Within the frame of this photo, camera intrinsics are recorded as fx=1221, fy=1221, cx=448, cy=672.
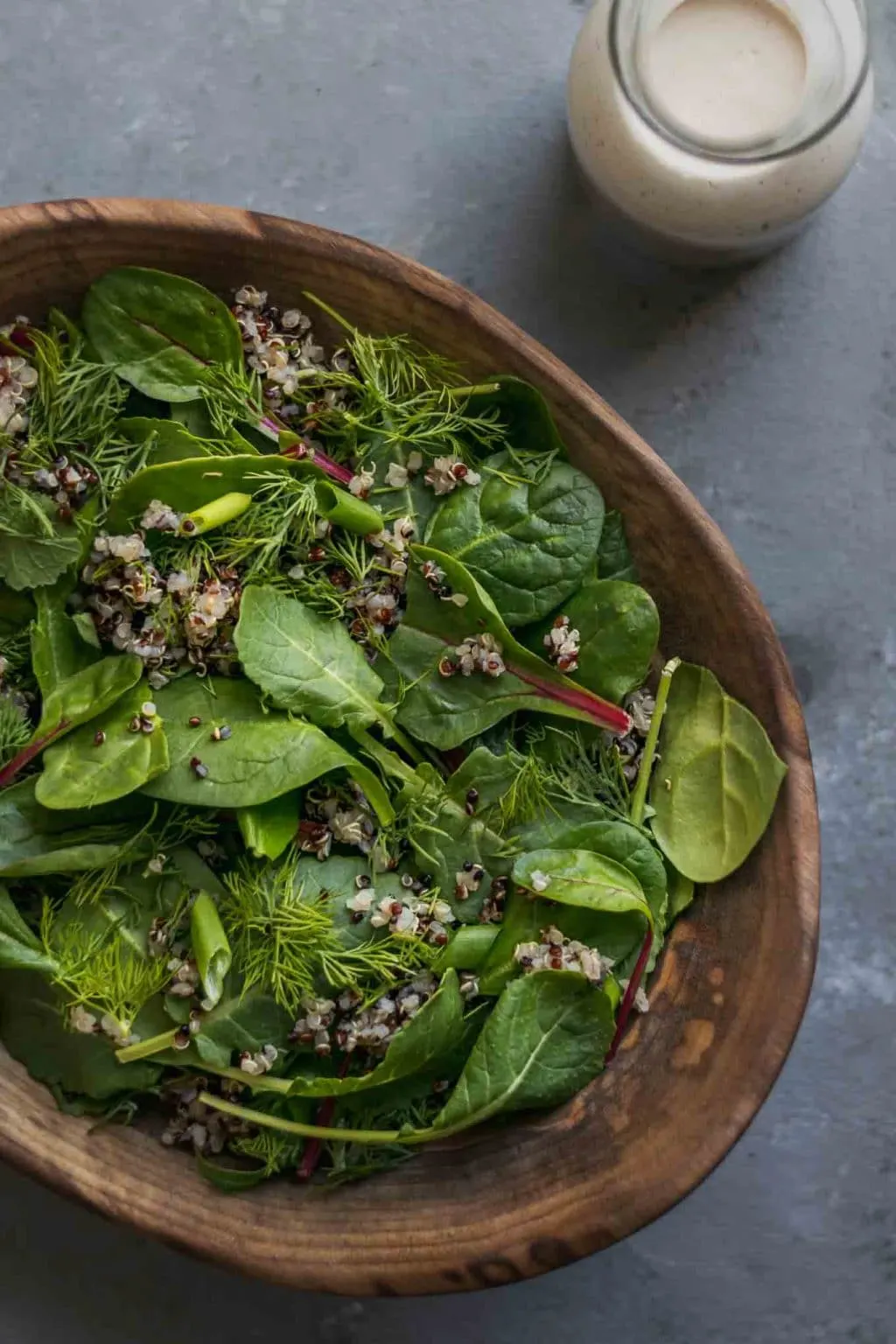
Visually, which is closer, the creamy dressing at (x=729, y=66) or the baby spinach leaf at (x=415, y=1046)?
the baby spinach leaf at (x=415, y=1046)

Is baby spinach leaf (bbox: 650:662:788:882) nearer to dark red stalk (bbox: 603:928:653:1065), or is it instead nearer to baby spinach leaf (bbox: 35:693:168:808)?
dark red stalk (bbox: 603:928:653:1065)

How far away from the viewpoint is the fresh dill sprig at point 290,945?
3.36 feet

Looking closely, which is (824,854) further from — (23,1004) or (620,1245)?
(23,1004)

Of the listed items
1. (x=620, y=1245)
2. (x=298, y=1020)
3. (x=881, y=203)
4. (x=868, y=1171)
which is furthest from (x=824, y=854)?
(x=881, y=203)

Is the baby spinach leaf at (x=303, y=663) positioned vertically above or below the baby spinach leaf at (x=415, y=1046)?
above

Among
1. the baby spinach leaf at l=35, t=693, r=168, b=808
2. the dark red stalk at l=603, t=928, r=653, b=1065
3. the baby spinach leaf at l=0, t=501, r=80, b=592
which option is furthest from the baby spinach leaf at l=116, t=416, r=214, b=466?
the dark red stalk at l=603, t=928, r=653, b=1065

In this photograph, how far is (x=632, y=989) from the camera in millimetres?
1082

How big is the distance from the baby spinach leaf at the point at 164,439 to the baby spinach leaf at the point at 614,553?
357 millimetres

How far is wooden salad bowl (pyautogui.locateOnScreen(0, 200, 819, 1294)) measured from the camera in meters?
0.98

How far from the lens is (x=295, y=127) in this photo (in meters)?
1.27

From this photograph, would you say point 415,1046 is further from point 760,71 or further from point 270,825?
point 760,71

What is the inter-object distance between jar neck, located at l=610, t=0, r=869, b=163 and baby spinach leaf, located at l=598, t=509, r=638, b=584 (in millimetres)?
322

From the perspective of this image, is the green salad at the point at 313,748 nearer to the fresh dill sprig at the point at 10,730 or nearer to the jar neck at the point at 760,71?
the fresh dill sprig at the point at 10,730

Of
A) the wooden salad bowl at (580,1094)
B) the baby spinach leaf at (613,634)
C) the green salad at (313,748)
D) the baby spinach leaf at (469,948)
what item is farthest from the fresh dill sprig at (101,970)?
the baby spinach leaf at (613,634)
